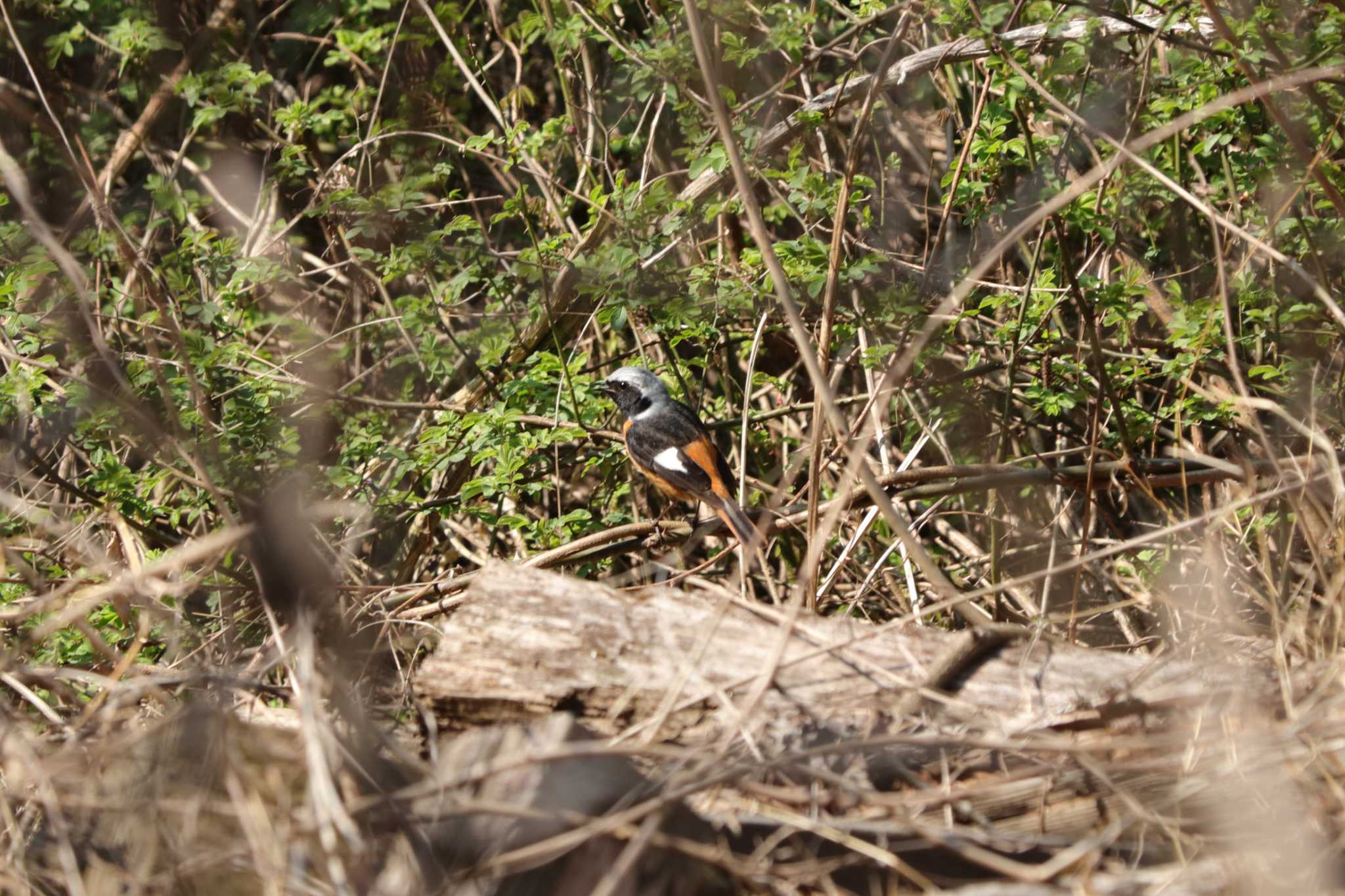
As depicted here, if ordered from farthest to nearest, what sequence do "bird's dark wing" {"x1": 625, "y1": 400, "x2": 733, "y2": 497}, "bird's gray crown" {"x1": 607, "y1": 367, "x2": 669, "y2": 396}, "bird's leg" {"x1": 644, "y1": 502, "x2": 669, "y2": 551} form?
"bird's gray crown" {"x1": 607, "y1": 367, "x2": 669, "y2": 396}, "bird's dark wing" {"x1": 625, "y1": 400, "x2": 733, "y2": 497}, "bird's leg" {"x1": 644, "y1": 502, "x2": 669, "y2": 551}

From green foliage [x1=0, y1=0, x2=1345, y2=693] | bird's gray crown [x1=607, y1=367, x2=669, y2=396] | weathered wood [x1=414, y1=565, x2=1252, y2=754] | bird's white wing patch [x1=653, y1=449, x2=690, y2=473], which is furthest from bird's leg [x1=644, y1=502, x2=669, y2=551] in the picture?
weathered wood [x1=414, y1=565, x2=1252, y2=754]

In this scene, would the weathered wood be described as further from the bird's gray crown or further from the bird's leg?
the bird's gray crown

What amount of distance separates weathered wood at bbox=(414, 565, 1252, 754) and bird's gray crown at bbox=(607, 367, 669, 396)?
2.53 m

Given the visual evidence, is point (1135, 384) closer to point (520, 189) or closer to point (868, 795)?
point (520, 189)

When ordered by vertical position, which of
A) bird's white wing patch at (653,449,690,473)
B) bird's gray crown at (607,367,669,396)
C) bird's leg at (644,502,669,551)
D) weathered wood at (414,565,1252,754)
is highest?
weathered wood at (414,565,1252,754)

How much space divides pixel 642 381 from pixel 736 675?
2.82 meters

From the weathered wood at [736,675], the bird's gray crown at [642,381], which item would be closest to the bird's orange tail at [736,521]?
the bird's gray crown at [642,381]

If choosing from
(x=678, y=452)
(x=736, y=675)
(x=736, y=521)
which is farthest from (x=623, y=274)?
(x=736, y=675)

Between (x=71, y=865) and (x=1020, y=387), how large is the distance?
4154 mm

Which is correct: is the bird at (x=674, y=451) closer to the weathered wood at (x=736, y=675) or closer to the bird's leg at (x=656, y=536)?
the bird's leg at (x=656, y=536)

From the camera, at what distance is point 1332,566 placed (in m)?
3.28

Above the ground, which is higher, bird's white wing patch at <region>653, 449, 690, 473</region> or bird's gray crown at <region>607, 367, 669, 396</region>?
bird's gray crown at <region>607, 367, 669, 396</region>

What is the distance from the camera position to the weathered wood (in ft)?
8.23

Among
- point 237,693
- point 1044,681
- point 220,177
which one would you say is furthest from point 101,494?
point 1044,681
